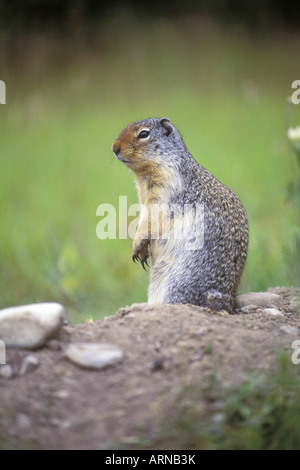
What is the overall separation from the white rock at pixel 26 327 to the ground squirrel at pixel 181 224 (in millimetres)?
1188

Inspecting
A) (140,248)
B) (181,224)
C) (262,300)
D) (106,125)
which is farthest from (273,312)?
(106,125)

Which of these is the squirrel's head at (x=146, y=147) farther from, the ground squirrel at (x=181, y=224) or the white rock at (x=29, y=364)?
the white rock at (x=29, y=364)

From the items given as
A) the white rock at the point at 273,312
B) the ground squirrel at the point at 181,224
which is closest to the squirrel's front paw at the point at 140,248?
the ground squirrel at the point at 181,224

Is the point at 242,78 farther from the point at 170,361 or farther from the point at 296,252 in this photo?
the point at 170,361

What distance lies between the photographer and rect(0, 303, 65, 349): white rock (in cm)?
292

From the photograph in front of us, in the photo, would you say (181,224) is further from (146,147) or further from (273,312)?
(273,312)

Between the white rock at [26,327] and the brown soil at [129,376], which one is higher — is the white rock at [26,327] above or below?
above

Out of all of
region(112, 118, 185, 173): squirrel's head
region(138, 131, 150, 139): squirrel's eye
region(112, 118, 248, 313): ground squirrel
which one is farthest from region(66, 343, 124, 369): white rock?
region(138, 131, 150, 139): squirrel's eye

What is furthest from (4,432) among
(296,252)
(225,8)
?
(225,8)

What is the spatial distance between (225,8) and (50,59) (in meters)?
3.63

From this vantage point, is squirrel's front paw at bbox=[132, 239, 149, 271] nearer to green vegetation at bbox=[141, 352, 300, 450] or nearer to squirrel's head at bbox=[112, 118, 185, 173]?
squirrel's head at bbox=[112, 118, 185, 173]

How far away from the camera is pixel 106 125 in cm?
1138

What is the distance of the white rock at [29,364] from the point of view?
2807mm

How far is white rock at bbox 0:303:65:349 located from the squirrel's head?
165cm
